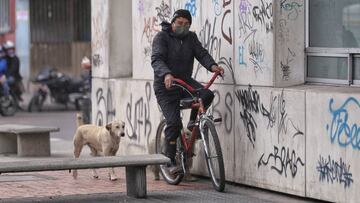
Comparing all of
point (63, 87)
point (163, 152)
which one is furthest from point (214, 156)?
point (63, 87)

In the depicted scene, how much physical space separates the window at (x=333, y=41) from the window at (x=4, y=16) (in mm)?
25002

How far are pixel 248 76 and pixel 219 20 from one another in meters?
0.88

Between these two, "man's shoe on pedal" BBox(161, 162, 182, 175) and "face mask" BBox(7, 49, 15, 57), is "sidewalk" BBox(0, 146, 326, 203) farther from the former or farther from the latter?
"face mask" BBox(7, 49, 15, 57)

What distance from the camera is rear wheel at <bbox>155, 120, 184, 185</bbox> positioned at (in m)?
10.6

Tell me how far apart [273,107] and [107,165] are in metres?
1.86

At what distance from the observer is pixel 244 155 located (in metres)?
10.4

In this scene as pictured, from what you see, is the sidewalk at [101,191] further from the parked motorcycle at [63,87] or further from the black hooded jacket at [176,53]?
the parked motorcycle at [63,87]

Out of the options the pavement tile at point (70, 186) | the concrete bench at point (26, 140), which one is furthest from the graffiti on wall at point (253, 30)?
the concrete bench at point (26, 140)

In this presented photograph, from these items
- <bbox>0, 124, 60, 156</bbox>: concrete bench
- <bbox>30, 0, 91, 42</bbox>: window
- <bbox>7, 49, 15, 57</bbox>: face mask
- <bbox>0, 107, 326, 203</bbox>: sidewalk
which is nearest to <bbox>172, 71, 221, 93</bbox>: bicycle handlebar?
<bbox>0, 107, 326, 203</bbox>: sidewalk

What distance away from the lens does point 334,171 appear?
29.3ft

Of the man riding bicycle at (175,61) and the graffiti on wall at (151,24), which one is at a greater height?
the graffiti on wall at (151,24)

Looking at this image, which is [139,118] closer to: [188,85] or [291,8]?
[188,85]

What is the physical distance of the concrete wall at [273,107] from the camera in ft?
29.3

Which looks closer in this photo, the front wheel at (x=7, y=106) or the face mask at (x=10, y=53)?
the front wheel at (x=7, y=106)
